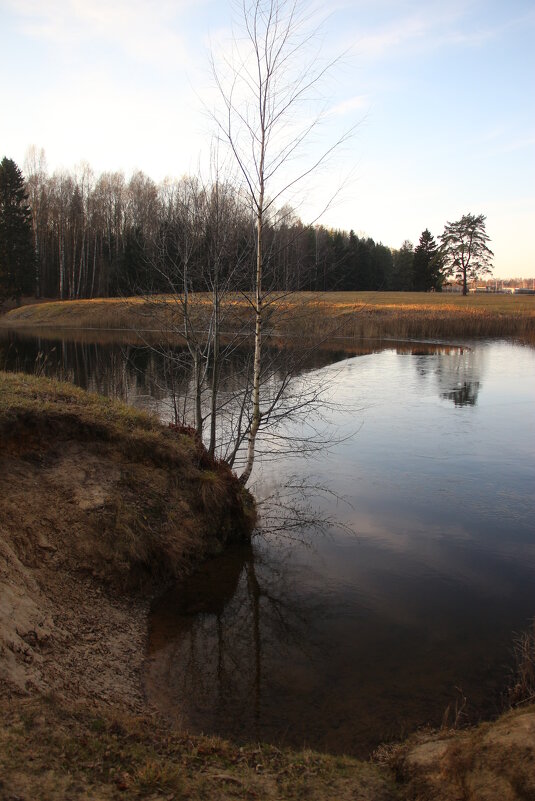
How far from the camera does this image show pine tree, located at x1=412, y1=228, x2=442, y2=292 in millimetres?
71750

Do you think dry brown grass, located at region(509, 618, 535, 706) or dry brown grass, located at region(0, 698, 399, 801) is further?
dry brown grass, located at region(509, 618, 535, 706)

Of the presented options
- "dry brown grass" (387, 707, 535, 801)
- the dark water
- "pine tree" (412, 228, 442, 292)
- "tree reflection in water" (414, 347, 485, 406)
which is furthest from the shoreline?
"pine tree" (412, 228, 442, 292)

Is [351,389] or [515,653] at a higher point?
[351,389]

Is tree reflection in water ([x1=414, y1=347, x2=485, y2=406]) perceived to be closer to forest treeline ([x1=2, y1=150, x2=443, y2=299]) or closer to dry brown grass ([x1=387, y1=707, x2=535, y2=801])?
forest treeline ([x1=2, y1=150, x2=443, y2=299])

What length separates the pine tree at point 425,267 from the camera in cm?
7175

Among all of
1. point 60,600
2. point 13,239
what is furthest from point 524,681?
point 13,239

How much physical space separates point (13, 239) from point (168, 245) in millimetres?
45472

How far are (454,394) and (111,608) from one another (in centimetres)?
1626

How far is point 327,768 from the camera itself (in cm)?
383

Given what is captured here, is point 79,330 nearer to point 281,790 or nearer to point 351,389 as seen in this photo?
point 351,389

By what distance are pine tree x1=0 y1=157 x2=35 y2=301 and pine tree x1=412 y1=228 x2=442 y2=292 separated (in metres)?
Answer: 44.5

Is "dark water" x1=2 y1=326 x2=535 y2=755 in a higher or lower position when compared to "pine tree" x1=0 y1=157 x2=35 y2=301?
lower

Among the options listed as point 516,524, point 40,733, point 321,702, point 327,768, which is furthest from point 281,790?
point 516,524

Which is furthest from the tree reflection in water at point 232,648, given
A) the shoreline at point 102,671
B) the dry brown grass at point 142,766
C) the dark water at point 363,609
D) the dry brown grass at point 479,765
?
the dry brown grass at point 479,765
